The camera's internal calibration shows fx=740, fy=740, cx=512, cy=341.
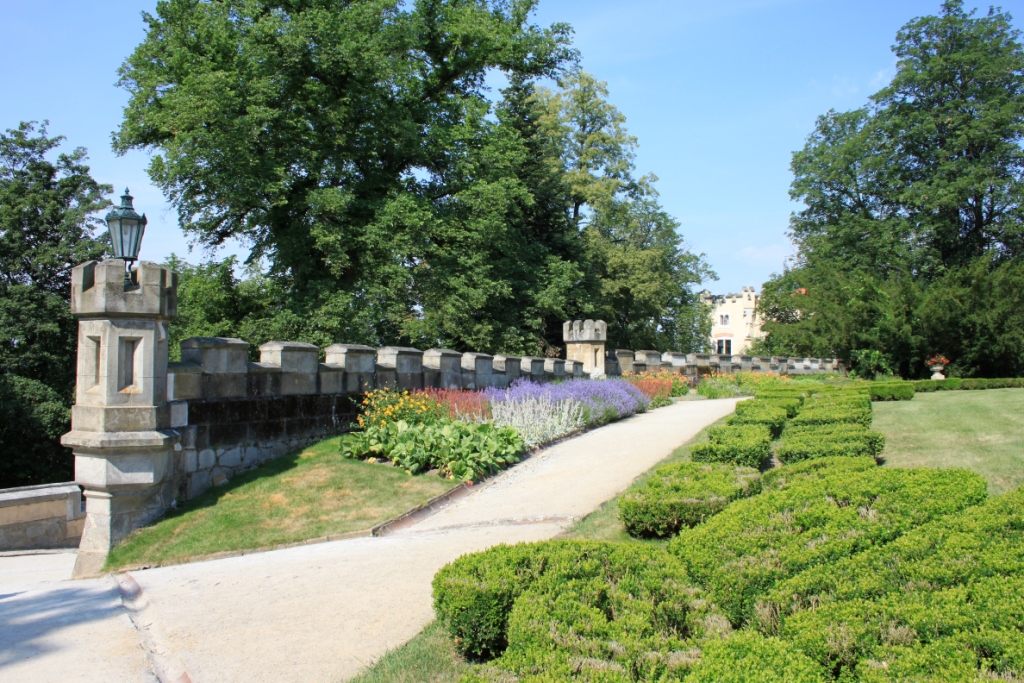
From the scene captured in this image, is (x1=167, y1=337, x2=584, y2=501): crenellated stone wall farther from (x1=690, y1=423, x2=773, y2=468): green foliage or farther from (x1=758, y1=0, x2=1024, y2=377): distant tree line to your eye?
(x1=758, y1=0, x2=1024, y2=377): distant tree line

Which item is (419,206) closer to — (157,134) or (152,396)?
(157,134)

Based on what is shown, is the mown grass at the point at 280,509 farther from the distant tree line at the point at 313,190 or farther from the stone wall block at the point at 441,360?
the distant tree line at the point at 313,190

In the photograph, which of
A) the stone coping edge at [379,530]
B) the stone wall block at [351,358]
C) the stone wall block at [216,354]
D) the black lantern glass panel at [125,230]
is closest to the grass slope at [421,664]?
the stone coping edge at [379,530]

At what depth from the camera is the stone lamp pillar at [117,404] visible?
26.0 feet

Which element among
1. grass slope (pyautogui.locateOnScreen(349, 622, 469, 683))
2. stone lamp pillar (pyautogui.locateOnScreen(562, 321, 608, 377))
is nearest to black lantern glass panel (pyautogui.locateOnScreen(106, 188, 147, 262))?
grass slope (pyautogui.locateOnScreen(349, 622, 469, 683))

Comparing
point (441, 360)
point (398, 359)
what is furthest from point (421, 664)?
point (441, 360)

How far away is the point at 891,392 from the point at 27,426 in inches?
887

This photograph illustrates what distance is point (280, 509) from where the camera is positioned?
844cm

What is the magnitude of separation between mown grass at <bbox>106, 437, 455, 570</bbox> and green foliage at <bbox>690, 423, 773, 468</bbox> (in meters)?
3.13

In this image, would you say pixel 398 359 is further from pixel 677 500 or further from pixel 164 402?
pixel 677 500

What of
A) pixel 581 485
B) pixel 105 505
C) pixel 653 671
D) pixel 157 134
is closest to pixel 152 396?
pixel 105 505

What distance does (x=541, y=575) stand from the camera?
166 inches

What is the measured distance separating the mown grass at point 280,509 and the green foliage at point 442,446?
0.30m

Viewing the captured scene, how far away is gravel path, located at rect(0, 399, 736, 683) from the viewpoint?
15.2 ft
